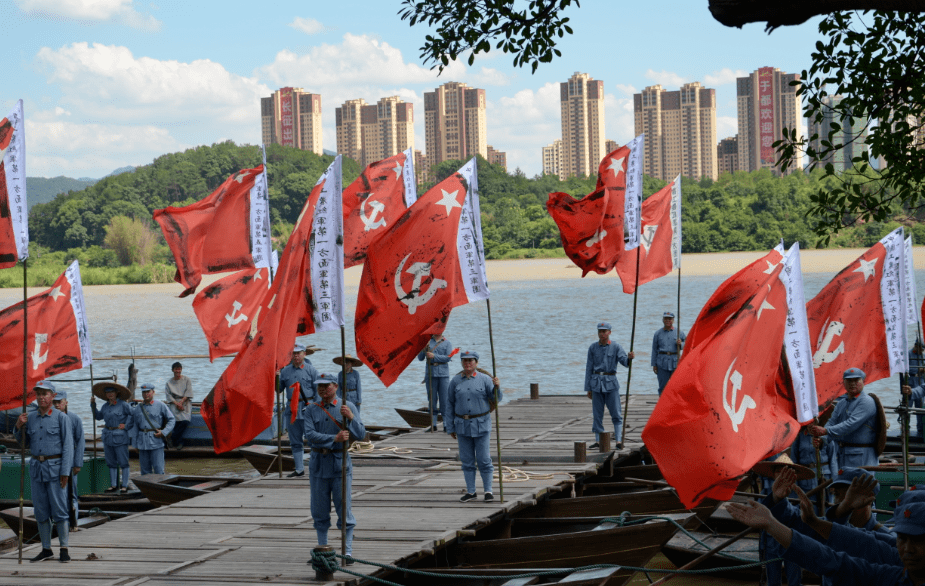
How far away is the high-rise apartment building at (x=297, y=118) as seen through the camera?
16975cm

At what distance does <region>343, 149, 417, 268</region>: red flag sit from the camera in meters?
16.2

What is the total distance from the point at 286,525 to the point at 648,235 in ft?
23.8

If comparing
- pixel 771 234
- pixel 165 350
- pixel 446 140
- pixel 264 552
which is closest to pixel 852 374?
pixel 264 552

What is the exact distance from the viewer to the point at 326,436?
1048cm

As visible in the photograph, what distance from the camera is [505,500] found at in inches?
501

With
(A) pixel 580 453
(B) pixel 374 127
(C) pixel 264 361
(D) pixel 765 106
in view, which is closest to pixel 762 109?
(D) pixel 765 106

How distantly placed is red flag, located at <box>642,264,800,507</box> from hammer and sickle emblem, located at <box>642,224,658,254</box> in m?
8.41

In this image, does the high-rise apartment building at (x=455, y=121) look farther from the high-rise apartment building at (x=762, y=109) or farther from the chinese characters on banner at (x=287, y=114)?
the high-rise apartment building at (x=762, y=109)

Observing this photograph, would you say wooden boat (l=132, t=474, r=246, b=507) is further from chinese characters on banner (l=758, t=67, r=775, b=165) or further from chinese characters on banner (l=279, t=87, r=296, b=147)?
chinese characters on banner (l=279, t=87, r=296, b=147)

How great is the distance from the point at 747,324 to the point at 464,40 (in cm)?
459

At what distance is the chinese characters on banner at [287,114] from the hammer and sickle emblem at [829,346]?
162633 millimetres

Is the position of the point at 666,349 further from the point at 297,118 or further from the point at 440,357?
the point at 297,118

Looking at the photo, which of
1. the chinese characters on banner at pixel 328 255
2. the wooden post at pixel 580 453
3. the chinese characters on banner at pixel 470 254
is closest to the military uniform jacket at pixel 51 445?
the chinese characters on banner at pixel 328 255

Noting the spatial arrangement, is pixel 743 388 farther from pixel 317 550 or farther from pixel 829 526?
pixel 317 550
